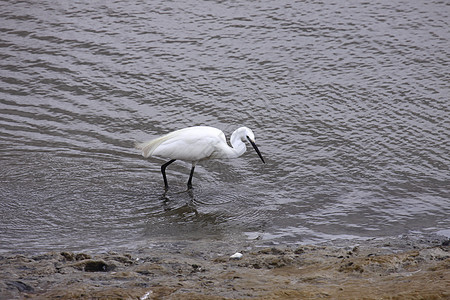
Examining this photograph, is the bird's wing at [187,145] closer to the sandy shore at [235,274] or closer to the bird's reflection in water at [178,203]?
the bird's reflection in water at [178,203]

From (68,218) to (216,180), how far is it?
209 centimetres

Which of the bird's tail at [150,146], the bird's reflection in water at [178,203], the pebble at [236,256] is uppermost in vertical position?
the bird's tail at [150,146]

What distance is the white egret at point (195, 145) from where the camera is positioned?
7.60 meters

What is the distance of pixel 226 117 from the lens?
30.8ft

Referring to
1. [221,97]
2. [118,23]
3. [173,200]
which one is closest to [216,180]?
[173,200]

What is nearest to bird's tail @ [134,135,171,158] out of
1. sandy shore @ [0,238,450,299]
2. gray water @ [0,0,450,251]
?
gray water @ [0,0,450,251]

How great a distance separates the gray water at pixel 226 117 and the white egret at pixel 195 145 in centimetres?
37

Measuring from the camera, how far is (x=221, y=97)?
986 cm

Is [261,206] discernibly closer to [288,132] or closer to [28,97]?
[288,132]

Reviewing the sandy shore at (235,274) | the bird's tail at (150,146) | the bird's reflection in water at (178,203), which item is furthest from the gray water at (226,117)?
the sandy shore at (235,274)

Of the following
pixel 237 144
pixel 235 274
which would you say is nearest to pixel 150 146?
pixel 237 144

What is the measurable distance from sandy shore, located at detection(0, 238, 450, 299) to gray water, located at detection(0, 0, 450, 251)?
2.53ft

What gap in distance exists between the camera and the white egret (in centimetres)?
760

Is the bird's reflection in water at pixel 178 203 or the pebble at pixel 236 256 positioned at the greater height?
the pebble at pixel 236 256
